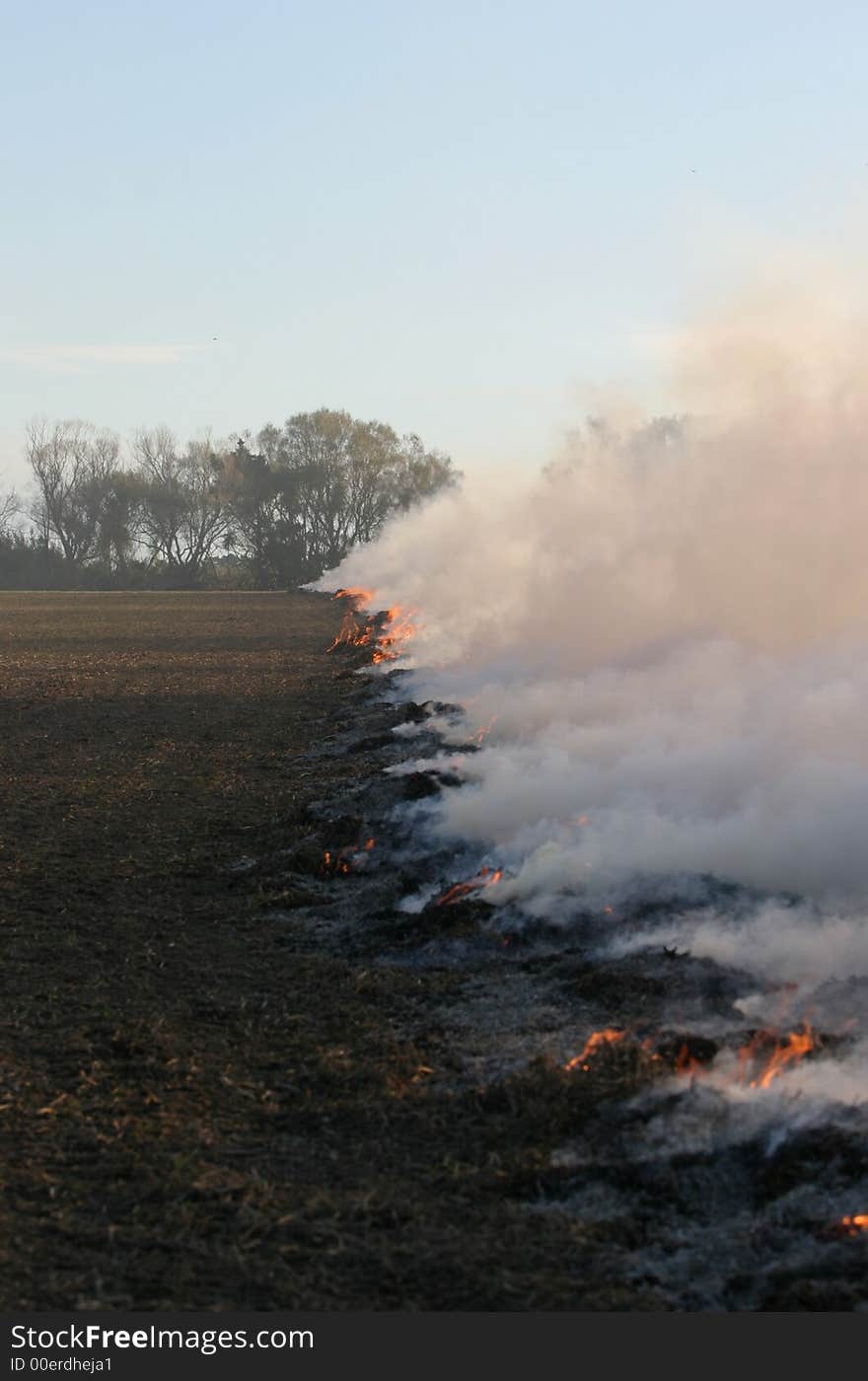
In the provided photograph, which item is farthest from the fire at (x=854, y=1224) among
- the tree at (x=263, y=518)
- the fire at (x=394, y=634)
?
the tree at (x=263, y=518)

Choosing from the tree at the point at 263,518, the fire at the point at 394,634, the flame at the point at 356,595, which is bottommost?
the fire at the point at 394,634

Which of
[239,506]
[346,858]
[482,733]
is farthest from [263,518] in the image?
[346,858]

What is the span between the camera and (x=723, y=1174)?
A: 6.21m

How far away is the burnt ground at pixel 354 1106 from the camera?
5438 millimetres

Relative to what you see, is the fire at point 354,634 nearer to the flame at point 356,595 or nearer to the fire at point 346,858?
the flame at point 356,595

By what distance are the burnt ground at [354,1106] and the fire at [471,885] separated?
1.05 ft

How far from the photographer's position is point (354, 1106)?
7.15 meters

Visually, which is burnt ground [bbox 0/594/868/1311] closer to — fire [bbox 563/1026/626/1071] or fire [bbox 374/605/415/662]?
fire [bbox 563/1026/626/1071]

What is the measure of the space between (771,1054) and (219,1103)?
114 inches

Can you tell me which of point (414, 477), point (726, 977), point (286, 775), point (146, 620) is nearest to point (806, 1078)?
point (726, 977)

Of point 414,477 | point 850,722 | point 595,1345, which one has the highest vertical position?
point 414,477

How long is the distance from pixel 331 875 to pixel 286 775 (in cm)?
544

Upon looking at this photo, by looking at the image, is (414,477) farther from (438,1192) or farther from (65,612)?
(438,1192)

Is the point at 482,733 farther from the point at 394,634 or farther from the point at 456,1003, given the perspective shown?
the point at 394,634
